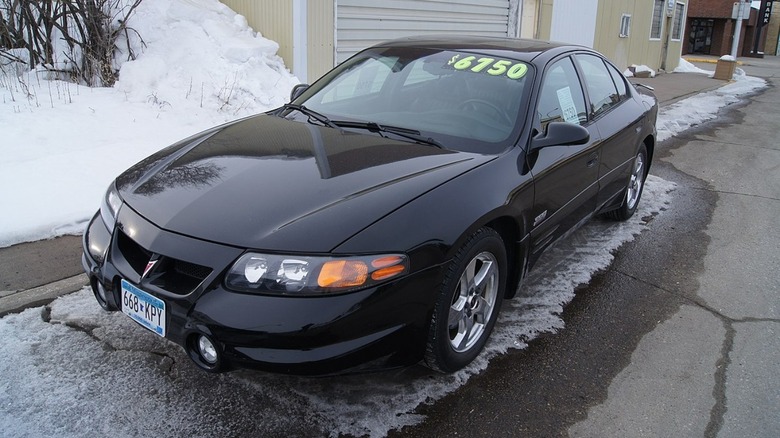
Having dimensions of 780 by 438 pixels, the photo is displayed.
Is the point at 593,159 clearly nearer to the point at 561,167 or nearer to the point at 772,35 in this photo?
the point at 561,167

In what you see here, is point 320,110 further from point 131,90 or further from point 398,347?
point 131,90

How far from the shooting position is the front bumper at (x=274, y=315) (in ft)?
7.58

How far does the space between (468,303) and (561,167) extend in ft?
3.73

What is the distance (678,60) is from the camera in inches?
906

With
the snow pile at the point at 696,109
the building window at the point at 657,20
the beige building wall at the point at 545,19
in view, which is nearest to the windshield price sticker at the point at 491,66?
the snow pile at the point at 696,109

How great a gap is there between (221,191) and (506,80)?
1855 millimetres

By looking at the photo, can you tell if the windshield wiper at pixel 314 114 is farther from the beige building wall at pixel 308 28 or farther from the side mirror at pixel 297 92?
the beige building wall at pixel 308 28

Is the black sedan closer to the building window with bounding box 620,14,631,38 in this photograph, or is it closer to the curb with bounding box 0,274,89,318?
the curb with bounding box 0,274,89,318

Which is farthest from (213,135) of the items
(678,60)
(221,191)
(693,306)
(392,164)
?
(678,60)

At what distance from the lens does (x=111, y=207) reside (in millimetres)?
2967

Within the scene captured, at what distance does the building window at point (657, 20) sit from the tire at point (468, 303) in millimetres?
20119

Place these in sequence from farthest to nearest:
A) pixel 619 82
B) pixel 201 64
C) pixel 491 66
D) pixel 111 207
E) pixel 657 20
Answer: pixel 657 20, pixel 201 64, pixel 619 82, pixel 491 66, pixel 111 207

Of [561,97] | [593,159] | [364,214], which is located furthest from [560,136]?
[364,214]

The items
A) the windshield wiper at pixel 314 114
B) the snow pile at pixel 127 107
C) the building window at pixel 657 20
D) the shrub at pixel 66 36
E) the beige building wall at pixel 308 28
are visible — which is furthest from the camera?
the building window at pixel 657 20
